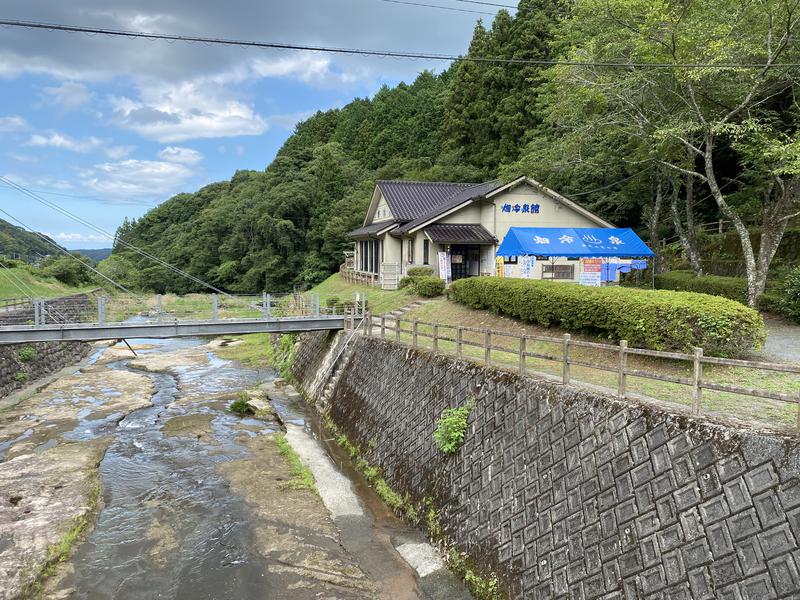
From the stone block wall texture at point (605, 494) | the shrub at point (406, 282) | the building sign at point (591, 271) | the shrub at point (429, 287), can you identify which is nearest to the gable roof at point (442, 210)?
the shrub at point (406, 282)

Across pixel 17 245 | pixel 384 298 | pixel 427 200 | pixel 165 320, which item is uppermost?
pixel 17 245

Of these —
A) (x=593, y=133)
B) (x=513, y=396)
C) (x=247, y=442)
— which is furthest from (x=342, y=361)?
(x=593, y=133)

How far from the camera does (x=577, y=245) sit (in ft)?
57.5

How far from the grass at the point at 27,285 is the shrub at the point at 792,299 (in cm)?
3478

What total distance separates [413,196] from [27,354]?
851 inches

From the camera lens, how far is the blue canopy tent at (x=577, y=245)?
670 inches

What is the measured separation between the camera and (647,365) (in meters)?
10.0

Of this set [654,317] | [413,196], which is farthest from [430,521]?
[413,196]

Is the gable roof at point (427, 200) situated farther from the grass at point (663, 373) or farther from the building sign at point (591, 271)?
the grass at point (663, 373)

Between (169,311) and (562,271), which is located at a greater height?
(562,271)

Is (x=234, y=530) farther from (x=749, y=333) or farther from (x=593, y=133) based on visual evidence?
(x=593, y=133)

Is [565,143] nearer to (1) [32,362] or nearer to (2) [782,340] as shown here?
(2) [782,340]

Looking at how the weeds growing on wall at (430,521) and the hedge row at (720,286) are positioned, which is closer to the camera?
the weeds growing on wall at (430,521)

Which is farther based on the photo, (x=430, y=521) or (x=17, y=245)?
(x=17, y=245)
